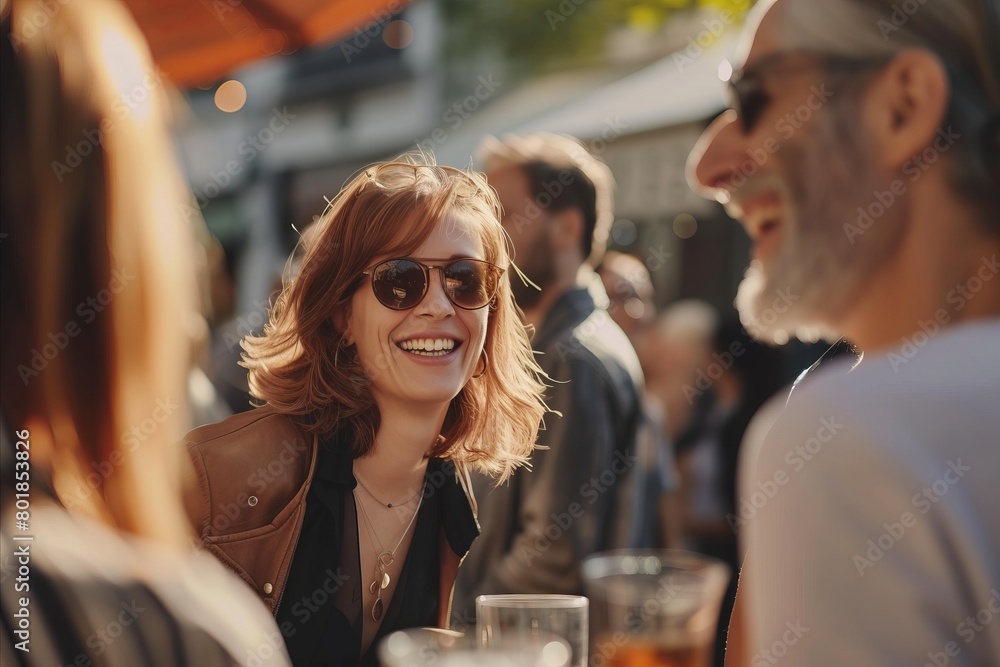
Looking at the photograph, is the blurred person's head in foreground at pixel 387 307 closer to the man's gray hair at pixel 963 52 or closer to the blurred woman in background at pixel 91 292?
the blurred woman in background at pixel 91 292

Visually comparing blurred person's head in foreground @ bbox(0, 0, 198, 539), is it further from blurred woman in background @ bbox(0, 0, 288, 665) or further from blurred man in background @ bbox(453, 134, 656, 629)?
blurred man in background @ bbox(453, 134, 656, 629)

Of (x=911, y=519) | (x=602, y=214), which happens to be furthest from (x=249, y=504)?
(x=602, y=214)

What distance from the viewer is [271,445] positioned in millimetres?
1435

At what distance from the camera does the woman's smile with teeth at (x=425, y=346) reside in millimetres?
1463

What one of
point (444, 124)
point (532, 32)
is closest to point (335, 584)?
point (444, 124)

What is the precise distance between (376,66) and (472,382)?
540 inches

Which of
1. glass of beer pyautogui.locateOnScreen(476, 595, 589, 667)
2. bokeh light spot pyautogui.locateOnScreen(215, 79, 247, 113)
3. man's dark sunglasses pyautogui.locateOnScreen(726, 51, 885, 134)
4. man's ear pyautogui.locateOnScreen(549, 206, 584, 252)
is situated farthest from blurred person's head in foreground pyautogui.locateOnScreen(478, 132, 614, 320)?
bokeh light spot pyautogui.locateOnScreen(215, 79, 247, 113)

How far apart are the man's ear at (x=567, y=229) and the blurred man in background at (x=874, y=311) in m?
0.88

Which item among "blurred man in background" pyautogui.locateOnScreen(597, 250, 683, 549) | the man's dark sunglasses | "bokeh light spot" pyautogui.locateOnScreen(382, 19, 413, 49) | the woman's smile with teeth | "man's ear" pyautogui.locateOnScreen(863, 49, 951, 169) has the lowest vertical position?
"blurred man in background" pyautogui.locateOnScreen(597, 250, 683, 549)

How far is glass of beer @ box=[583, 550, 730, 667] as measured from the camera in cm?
134

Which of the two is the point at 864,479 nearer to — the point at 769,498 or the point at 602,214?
the point at 769,498

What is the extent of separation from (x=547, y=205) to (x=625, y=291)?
180 cm

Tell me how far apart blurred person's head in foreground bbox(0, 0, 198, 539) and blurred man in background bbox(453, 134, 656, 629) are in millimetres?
1041

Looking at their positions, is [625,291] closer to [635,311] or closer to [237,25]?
[635,311]
